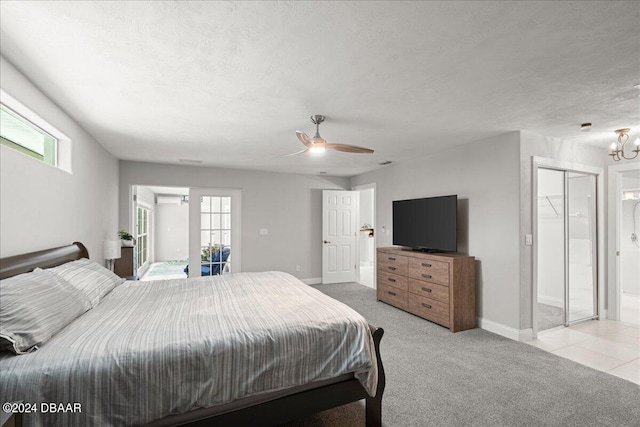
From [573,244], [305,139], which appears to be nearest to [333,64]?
[305,139]

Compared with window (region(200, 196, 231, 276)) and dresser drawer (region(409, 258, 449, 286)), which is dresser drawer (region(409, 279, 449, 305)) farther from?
window (region(200, 196, 231, 276))

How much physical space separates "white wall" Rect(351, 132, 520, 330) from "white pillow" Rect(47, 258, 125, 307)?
4.14 metres

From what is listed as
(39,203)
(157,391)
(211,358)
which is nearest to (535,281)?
(211,358)

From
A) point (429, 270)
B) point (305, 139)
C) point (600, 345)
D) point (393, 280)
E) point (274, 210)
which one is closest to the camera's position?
point (305, 139)

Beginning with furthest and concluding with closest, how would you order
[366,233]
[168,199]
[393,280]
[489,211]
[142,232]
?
[168,199], [366,233], [142,232], [393,280], [489,211]

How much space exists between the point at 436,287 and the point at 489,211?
1182 mm

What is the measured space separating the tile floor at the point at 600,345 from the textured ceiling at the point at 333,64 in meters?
2.42

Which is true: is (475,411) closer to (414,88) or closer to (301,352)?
(301,352)

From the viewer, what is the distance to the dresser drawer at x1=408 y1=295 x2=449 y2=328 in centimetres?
384

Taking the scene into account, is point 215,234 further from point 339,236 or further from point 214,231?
point 339,236

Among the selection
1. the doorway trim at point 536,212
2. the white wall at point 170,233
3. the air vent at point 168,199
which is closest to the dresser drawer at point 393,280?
the doorway trim at point 536,212

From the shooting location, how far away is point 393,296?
4.79 metres

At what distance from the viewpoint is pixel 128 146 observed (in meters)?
4.19

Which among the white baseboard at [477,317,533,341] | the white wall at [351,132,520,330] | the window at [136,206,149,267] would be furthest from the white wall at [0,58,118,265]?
the white baseboard at [477,317,533,341]
